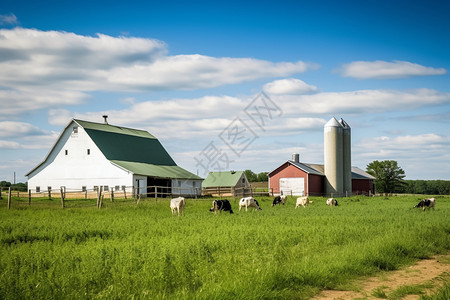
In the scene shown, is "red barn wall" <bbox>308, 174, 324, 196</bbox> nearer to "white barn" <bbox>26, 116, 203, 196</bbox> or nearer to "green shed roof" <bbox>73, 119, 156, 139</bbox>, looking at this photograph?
"white barn" <bbox>26, 116, 203, 196</bbox>

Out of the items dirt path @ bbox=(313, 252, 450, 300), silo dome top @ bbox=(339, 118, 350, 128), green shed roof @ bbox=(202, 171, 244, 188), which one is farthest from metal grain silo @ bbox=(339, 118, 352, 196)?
dirt path @ bbox=(313, 252, 450, 300)

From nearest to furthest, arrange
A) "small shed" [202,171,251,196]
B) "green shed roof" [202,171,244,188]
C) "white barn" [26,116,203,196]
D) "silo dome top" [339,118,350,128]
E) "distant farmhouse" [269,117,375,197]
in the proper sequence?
1. "white barn" [26,116,203,196]
2. "distant farmhouse" [269,117,375,197]
3. "silo dome top" [339,118,350,128]
4. "small shed" [202,171,251,196]
5. "green shed roof" [202,171,244,188]

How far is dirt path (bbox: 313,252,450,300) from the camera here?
8922mm

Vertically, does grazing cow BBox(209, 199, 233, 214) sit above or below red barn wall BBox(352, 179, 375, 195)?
below

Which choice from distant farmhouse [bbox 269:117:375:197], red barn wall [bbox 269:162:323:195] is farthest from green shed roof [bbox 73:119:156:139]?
distant farmhouse [bbox 269:117:375:197]

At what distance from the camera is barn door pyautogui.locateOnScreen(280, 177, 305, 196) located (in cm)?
5988

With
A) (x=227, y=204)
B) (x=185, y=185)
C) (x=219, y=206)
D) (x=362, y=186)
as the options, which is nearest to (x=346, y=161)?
(x=362, y=186)

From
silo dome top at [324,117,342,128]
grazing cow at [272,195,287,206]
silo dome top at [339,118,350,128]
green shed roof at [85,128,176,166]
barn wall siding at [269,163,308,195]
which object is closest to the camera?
grazing cow at [272,195,287,206]

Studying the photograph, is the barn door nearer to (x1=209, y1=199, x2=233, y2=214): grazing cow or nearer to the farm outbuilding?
the farm outbuilding

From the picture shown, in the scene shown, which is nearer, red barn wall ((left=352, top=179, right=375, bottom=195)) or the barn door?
the barn door

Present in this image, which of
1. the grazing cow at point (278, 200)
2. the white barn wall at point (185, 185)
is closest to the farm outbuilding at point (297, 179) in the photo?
the white barn wall at point (185, 185)

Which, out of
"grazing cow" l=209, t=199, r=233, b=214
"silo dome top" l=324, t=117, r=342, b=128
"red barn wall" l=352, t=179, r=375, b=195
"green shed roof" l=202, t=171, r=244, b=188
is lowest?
"grazing cow" l=209, t=199, r=233, b=214

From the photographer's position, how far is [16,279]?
8.49 metres

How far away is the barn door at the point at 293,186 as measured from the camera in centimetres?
5988
